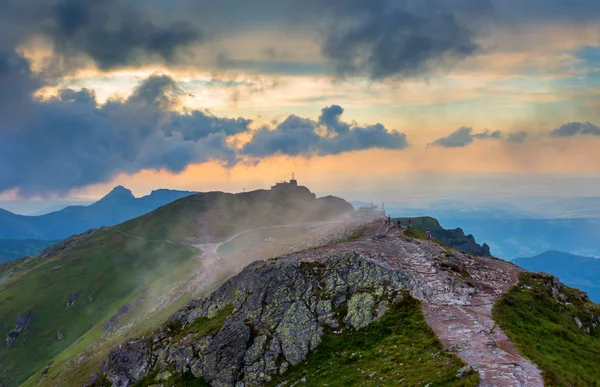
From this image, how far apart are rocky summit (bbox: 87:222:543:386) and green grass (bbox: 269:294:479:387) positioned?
81 centimetres

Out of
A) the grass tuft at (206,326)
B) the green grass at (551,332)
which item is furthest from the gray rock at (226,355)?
the green grass at (551,332)

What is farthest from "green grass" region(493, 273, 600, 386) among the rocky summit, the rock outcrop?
the rock outcrop

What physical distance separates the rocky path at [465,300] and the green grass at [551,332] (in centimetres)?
126

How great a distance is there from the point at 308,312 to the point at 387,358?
17.9m

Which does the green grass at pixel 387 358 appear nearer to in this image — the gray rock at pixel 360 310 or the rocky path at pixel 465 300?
the gray rock at pixel 360 310

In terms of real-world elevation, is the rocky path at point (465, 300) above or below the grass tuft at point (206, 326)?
above

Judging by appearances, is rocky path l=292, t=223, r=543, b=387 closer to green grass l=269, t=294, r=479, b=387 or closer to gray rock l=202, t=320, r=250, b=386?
green grass l=269, t=294, r=479, b=387

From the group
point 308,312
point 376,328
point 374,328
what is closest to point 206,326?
point 308,312

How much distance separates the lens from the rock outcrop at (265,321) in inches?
2232

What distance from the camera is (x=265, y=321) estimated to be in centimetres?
6331

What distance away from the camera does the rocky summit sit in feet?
171

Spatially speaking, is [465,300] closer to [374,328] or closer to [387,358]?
[374,328]

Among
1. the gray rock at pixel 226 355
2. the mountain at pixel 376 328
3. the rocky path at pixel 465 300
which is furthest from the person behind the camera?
the gray rock at pixel 226 355

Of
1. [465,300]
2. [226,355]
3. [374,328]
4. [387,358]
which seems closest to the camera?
[387,358]
